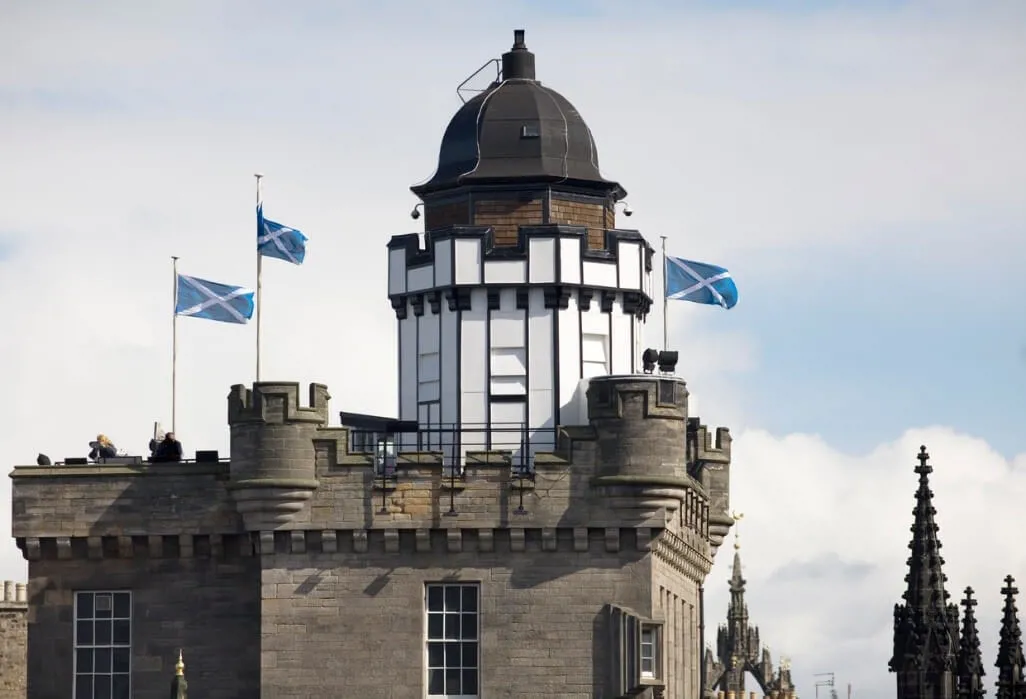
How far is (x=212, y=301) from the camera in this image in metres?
70.1

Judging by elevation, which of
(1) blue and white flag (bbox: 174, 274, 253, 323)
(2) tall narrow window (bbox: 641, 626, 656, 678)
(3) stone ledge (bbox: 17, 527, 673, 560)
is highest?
(1) blue and white flag (bbox: 174, 274, 253, 323)

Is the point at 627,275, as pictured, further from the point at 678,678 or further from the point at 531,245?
the point at 678,678

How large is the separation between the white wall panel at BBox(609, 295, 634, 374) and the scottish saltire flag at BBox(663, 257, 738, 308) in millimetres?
1723

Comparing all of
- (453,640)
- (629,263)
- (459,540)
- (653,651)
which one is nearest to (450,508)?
(459,540)

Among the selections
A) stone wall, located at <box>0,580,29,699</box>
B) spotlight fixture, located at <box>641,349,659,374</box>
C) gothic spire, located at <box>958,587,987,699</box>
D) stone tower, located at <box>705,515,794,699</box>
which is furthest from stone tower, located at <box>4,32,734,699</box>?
stone tower, located at <box>705,515,794,699</box>

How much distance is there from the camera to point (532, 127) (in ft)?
234

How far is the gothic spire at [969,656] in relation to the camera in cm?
8375

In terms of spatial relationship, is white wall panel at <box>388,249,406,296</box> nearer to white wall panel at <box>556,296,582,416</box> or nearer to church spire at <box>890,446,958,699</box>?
white wall panel at <box>556,296,582,416</box>

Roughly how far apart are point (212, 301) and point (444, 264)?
5.51 metres

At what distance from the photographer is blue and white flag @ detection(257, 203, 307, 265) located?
229ft

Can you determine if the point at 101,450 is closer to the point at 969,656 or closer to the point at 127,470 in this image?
the point at 127,470

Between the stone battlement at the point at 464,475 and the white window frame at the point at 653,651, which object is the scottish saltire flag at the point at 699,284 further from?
the white window frame at the point at 653,651

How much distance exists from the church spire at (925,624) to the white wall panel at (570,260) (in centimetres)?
1948

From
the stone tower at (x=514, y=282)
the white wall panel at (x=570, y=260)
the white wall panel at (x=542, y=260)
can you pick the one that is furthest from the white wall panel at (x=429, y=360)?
→ the white wall panel at (x=570, y=260)
